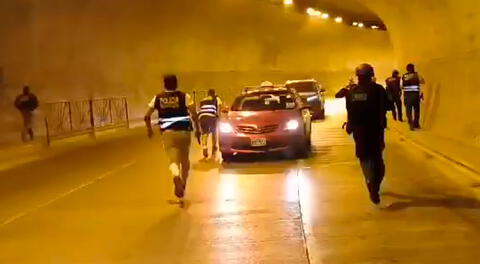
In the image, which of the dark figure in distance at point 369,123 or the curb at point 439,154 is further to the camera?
the curb at point 439,154

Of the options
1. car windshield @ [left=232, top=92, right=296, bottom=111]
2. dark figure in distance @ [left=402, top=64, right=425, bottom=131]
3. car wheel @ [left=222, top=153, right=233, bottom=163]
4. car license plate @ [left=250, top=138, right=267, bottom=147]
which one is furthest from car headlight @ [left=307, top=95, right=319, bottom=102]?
car license plate @ [left=250, top=138, right=267, bottom=147]

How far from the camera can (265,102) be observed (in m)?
18.5

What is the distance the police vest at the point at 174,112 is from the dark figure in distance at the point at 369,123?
8.39 ft

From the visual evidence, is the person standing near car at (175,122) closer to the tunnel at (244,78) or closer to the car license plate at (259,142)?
the tunnel at (244,78)

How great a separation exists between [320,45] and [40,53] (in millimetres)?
28177

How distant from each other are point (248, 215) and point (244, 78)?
36.8 meters

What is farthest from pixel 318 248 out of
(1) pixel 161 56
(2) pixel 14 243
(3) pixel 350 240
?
(1) pixel 161 56

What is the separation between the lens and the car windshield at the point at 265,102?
59.5 feet

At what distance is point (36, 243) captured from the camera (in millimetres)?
9172

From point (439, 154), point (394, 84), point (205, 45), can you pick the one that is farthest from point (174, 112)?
point (205, 45)

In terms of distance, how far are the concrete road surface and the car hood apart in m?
0.90

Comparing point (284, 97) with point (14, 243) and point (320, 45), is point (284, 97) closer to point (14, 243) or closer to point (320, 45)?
point (14, 243)

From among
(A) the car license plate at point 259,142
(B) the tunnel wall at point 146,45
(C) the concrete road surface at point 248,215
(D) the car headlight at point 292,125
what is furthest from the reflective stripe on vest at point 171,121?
(B) the tunnel wall at point 146,45

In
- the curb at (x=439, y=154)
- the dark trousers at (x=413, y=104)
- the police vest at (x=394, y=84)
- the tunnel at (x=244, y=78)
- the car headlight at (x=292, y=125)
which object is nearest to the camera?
the tunnel at (x=244, y=78)
